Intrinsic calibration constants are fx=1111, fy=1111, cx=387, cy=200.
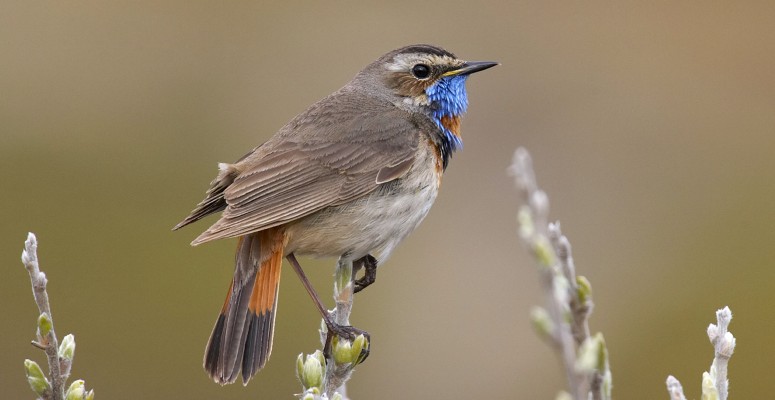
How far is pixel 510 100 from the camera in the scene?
451 inches

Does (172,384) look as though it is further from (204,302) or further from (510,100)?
(510,100)

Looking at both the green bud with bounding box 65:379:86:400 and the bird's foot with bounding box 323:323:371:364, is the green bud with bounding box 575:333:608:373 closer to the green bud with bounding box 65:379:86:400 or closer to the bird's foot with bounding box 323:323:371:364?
the green bud with bounding box 65:379:86:400

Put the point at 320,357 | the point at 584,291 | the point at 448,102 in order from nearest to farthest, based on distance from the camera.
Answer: the point at 584,291 → the point at 320,357 → the point at 448,102

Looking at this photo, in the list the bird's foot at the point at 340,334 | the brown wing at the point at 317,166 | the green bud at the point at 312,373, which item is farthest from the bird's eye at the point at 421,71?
the green bud at the point at 312,373

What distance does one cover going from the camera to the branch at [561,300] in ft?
6.07

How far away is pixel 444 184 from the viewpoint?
10.3 metres

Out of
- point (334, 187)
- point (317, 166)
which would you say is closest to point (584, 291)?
point (334, 187)

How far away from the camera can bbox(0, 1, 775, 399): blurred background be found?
8.17 meters

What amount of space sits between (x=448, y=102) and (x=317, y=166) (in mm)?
752

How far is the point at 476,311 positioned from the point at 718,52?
186 inches

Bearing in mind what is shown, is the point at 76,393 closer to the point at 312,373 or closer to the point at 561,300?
the point at 312,373

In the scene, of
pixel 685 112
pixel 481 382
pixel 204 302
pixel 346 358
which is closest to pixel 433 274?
pixel 481 382

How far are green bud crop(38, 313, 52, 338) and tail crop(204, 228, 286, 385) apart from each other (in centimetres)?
124

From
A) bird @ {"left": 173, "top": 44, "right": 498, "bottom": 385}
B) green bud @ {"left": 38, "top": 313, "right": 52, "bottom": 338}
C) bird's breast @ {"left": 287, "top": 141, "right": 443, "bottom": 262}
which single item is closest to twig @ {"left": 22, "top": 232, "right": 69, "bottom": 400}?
green bud @ {"left": 38, "top": 313, "right": 52, "bottom": 338}
